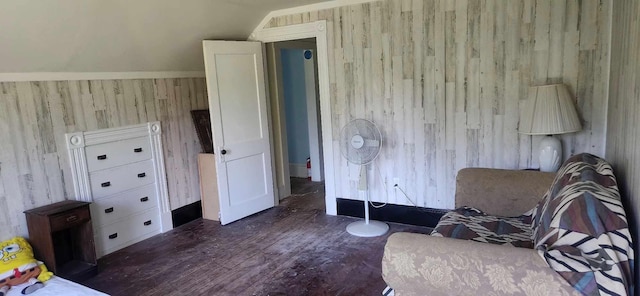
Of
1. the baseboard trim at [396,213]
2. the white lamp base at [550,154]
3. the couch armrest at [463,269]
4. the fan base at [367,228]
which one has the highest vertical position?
the white lamp base at [550,154]

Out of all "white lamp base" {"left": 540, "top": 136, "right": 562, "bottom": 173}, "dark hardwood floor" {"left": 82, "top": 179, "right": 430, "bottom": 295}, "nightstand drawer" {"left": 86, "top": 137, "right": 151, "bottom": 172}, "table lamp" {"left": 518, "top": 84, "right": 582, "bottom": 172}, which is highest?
"table lamp" {"left": 518, "top": 84, "right": 582, "bottom": 172}

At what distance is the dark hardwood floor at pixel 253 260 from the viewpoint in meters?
2.92

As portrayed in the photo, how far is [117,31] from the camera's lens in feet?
10.5

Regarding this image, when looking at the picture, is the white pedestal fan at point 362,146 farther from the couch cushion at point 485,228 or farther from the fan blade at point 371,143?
the couch cushion at point 485,228

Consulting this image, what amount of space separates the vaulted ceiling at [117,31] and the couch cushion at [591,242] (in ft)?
9.67

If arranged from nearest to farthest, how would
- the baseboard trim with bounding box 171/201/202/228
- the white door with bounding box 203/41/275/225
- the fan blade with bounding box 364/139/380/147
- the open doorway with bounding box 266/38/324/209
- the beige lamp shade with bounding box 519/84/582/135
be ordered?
1. the beige lamp shade with bounding box 519/84/582/135
2. the fan blade with bounding box 364/139/380/147
3. the white door with bounding box 203/41/275/225
4. the baseboard trim with bounding box 171/201/202/228
5. the open doorway with bounding box 266/38/324/209

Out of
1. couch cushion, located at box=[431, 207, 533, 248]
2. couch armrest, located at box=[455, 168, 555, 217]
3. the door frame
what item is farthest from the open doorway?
couch cushion, located at box=[431, 207, 533, 248]

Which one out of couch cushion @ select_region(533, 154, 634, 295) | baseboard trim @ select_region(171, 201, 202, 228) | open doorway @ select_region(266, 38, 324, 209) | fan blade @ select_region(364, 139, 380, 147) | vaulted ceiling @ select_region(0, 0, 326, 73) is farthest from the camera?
open doorway @ select_region(266, 38, 324, 209)

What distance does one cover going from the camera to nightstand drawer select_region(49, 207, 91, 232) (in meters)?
2.94

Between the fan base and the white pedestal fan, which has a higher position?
the white pedestal fan

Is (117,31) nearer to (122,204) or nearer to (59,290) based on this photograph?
(122,204)

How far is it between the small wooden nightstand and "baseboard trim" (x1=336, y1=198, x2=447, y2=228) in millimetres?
2246

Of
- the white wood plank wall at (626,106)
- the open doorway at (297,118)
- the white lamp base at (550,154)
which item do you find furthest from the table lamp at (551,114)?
the open doorway at (297,118)

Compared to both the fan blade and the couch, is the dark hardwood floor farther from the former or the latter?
the couch
